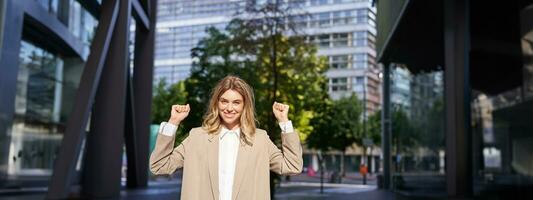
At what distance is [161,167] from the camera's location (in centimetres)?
264

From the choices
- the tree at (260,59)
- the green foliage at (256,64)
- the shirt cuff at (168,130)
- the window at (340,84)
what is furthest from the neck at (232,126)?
the window at (340,84)

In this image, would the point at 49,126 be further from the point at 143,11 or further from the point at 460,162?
the point at 460,162

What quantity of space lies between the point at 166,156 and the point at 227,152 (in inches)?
10.0

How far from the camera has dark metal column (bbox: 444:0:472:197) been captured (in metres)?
15.1

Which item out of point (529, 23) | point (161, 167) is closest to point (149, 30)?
point (529, 23)

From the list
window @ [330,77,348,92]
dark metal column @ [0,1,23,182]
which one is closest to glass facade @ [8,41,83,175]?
dark metal column @ [0,1,23,182]

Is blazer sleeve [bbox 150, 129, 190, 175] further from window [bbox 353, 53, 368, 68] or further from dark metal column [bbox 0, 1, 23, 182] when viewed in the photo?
window [bbox 353, 53, 368, 68]

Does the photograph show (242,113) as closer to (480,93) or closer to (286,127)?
A: (286,127)

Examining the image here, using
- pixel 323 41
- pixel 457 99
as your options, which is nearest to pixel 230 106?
pixel 457 99

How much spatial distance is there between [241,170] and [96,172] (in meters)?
15.4

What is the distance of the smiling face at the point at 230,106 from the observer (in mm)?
2637

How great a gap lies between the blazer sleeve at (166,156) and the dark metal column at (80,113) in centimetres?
1193

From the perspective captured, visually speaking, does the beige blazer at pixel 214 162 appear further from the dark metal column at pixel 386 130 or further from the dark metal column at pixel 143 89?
the dark metal column at pixel 386 130

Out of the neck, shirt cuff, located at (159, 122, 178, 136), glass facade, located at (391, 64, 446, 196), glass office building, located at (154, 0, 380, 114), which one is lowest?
shirt cuff, located at (159, 122, 178, 136)
